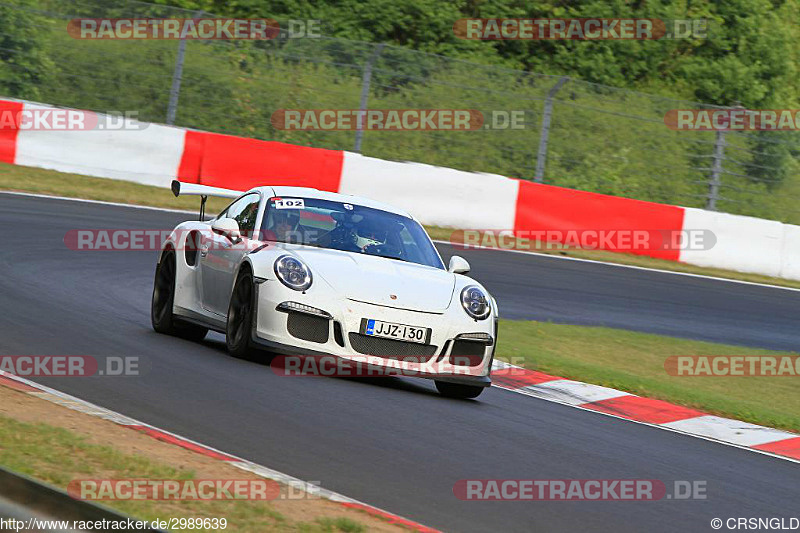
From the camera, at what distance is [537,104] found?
2088 cm

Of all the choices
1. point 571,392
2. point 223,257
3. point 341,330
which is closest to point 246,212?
point 223,257

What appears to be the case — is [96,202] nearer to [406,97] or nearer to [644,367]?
[406,97]

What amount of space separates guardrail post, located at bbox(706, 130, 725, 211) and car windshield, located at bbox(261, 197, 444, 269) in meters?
11.6

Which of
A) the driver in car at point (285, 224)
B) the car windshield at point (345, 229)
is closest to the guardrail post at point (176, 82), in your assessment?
the car windshield at point (345, 229)

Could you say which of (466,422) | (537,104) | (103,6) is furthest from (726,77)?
(466,422)


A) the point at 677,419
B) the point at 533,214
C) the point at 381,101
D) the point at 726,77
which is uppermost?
the point at 726,77

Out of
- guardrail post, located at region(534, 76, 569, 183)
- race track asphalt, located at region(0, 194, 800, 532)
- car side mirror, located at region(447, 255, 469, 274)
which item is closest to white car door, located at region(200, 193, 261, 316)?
race track asphalt, located at region(0, 194, 800, 532)

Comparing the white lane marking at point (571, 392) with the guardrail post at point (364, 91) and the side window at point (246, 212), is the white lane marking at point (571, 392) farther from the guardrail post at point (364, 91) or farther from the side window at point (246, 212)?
the guardrail post at point (364, 91)

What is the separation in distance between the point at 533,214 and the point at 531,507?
14.1 m

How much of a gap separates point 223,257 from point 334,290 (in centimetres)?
135

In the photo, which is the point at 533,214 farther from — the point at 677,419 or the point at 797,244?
the point at 677,419

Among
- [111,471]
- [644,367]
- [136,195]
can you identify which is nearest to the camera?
[111,471]

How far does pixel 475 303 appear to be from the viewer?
8.73 meters

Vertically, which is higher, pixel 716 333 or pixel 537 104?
pixel 537 104
